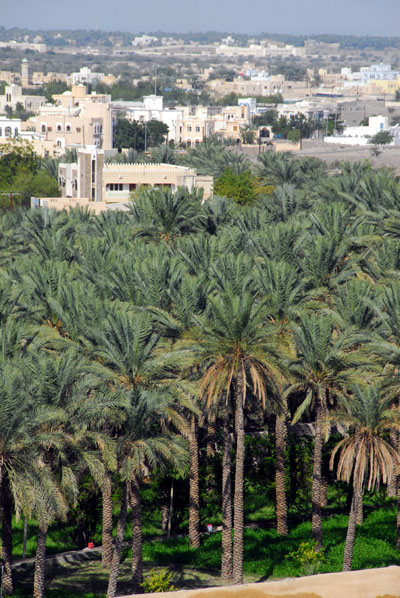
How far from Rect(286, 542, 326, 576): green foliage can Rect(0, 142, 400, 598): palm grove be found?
0.66 m

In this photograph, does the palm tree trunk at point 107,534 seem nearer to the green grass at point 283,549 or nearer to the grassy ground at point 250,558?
the grassy ground at point 250,558

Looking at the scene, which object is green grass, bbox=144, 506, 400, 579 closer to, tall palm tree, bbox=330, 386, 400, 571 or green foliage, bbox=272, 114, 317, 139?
tall palm tree, bbox=330, 386, 400, 571

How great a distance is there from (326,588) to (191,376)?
10492mm

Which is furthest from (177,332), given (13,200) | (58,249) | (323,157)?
(323,157)

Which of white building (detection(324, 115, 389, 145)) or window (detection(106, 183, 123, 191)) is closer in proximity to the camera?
window (detection(106, 183, 123, 191))

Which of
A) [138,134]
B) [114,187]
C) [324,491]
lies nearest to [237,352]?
[324,491]

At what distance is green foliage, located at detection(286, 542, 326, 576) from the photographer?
76.0 ft

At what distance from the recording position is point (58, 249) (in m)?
35.7

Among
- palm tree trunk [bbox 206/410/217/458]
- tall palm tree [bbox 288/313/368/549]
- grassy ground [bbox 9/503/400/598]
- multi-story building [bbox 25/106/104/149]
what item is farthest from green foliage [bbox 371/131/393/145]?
tall palm tree [bbox 288/313/368/549]

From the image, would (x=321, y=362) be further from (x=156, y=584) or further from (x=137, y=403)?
(x=156, y=584)

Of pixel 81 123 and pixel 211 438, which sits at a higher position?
pixel 81 123

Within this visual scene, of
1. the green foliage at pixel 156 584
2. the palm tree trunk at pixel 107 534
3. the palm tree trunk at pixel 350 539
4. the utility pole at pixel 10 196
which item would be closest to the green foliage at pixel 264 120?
the utility pole at pixel 10 196

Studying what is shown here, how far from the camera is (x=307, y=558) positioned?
76.5 ft

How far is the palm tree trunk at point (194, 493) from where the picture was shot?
25.7 metres
